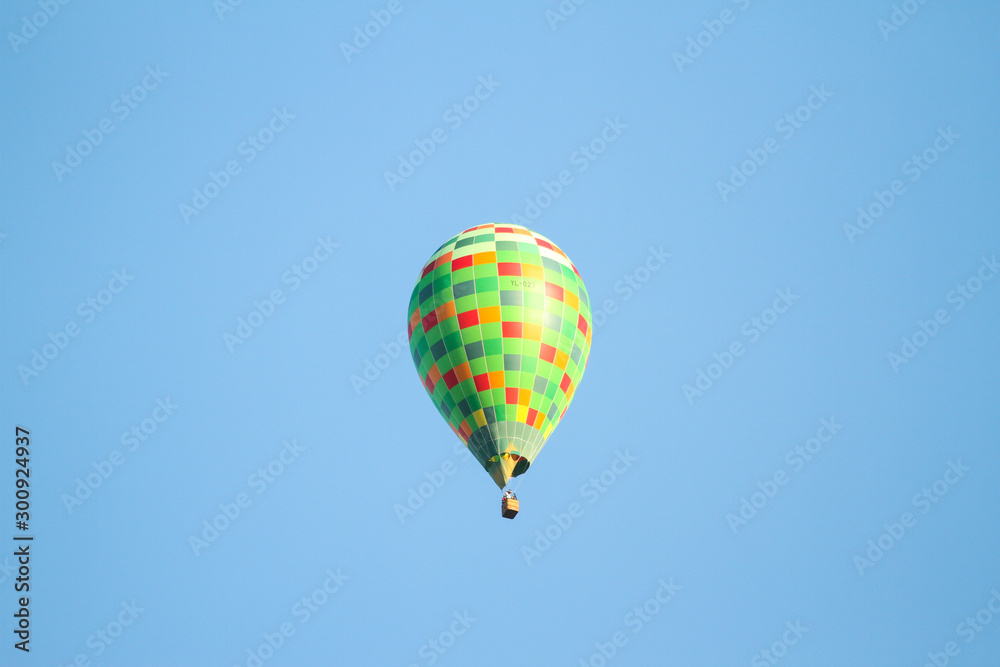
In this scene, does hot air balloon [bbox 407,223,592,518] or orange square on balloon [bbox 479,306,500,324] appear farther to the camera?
orange square on balloon [bbox 479,306,500,324]

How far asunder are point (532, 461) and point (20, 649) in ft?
50.0

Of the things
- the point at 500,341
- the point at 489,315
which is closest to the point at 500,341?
the point at 500,341

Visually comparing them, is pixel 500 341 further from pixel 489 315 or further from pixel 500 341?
pixel 489 315

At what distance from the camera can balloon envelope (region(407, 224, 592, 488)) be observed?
42.2 m

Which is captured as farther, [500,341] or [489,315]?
[489,315]

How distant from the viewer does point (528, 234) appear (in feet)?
149

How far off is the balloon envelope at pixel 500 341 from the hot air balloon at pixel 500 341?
29 mm

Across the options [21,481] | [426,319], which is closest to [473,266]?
[426,319]

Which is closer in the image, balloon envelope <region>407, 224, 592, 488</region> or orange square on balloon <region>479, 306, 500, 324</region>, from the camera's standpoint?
balloon envelope <region>407, 224, 592, 488</region>

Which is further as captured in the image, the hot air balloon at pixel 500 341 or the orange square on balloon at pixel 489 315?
the orange square on balloon at pixel 489 315

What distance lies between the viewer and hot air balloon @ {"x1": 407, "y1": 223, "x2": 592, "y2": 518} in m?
42.2

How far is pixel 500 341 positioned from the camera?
42.6 meters

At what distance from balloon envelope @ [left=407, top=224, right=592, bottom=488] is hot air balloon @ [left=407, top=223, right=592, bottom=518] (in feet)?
0.09

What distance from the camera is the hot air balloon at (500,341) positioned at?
42188 mm
